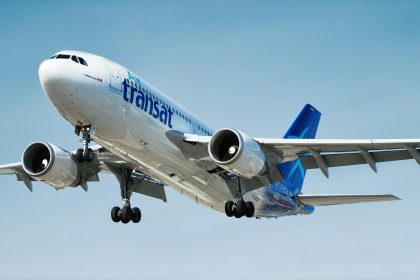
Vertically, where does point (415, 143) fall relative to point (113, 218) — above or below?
above

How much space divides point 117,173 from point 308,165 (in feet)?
26.2

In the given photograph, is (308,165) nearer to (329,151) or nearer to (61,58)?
(329,151)

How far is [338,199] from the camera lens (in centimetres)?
3294

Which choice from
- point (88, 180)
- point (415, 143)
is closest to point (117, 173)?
point (88, 180)

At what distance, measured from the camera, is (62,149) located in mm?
30656

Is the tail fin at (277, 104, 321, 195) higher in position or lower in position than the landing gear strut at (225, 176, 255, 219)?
higher

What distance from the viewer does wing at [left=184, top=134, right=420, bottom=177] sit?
88.8ft

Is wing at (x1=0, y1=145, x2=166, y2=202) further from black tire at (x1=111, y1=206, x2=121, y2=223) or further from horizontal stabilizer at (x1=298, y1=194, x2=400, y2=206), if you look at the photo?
horizontal stabilizer at (x1=298, y1=194, x2=400, y2=206)

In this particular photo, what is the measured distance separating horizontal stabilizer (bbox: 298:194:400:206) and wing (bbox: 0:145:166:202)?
643 cm

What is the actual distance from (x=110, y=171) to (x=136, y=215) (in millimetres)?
2158

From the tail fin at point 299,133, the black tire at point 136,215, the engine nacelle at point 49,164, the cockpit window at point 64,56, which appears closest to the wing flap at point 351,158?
the tail fin at point 299,133

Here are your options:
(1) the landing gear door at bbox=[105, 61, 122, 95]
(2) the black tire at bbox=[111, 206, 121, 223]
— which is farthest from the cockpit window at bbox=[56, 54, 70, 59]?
(2) the black tire at bbox=[111, 206, 121, 223]

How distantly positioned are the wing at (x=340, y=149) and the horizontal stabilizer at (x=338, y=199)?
1.78 metres

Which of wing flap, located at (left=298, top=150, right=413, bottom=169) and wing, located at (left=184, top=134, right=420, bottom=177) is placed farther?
wing flap, located at (left=298, top=150, right=413, bottom=169)
